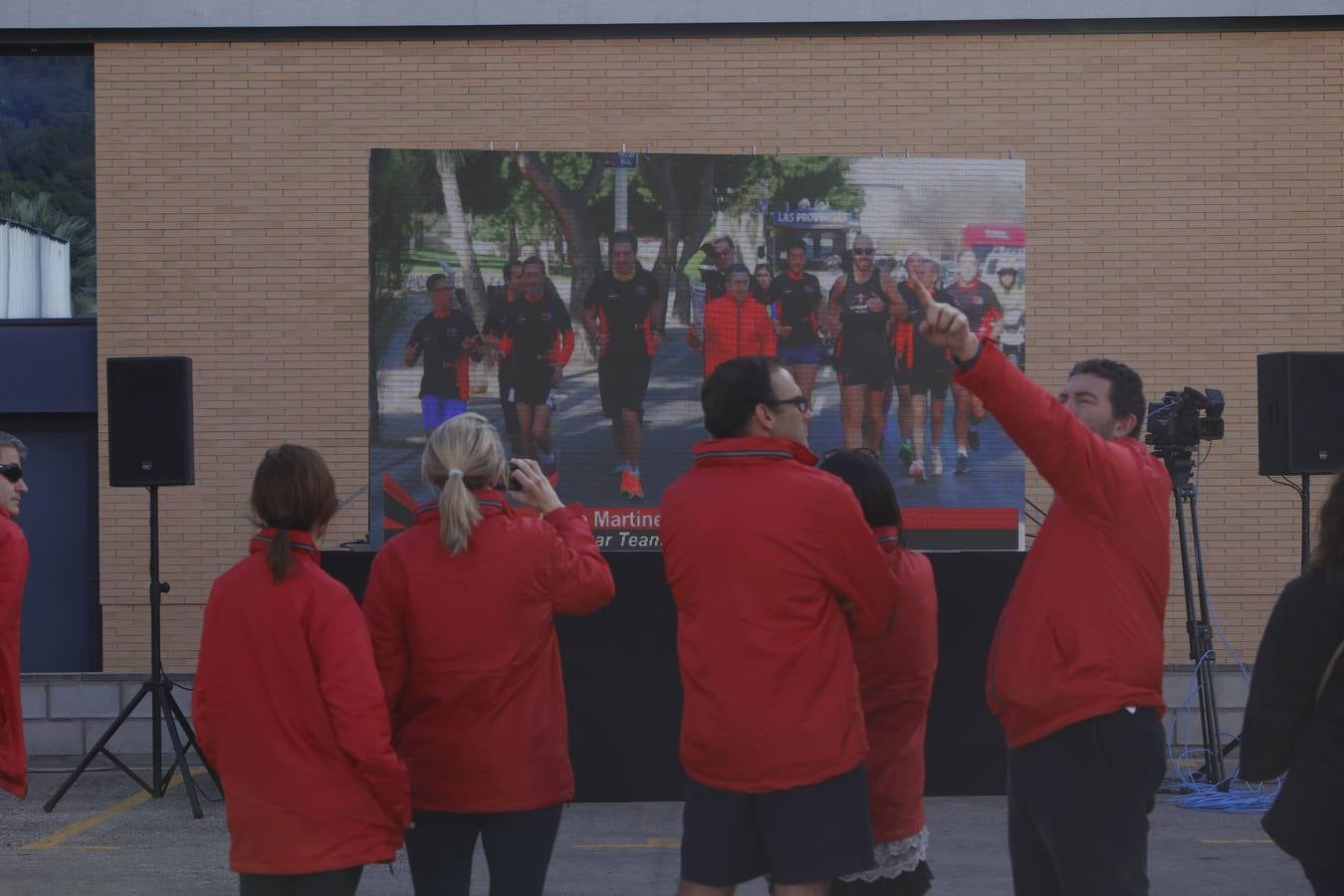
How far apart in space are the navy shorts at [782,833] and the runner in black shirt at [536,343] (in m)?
7.45

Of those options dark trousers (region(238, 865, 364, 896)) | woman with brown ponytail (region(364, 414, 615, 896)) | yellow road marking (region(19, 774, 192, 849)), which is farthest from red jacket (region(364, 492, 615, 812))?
yellow road marking (region(19, 774, 192, 849))

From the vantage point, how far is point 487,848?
377cm

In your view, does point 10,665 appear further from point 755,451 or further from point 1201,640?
point 1201,640

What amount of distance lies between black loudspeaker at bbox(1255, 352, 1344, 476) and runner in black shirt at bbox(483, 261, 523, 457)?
548 centimetres

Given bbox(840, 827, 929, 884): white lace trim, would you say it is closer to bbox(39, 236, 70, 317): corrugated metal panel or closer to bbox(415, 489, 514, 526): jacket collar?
bbox(415, 489, 514, 526): jacket collar

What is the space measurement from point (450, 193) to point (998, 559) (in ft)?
17.9

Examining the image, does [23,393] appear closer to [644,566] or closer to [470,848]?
[644,566]

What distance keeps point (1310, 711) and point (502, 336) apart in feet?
27.2

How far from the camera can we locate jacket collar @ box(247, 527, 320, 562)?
3.62 m

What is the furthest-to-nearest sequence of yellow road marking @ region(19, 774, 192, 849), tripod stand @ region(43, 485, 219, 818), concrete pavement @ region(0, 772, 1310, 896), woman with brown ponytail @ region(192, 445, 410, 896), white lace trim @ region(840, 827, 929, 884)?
tripod stand @ region(43, 485, 219, 818)
yellow road marking @ region(19, 774, 192, 849)
concrete pavement @ region(0, 772, 1310, 896)
white lace trim @ region(840, 827, 929, 884)
woman with brown ponytail @ region(192, 445, 410, 896)

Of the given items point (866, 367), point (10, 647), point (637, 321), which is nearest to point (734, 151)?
point (637, 321)

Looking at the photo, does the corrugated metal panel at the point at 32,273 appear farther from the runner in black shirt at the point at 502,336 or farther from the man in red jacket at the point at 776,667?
the man in red jacket at the point at 776,667

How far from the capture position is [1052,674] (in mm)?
3445

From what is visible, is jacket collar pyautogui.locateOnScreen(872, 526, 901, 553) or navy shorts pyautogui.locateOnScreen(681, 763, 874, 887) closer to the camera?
navy shorts pyautogui.locateOnScreen(681, 763, 874, 887)
